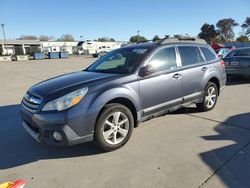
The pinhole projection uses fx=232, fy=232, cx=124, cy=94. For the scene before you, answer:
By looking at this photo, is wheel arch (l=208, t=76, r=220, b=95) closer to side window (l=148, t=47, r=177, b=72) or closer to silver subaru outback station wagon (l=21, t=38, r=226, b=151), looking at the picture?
silver subaru outback station wagon (l=21, t=38, r=226, b=151)

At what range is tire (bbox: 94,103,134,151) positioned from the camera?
3.54 meters

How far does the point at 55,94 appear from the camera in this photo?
3.44 m

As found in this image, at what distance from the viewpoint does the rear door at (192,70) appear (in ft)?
16.0

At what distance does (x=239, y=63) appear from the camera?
374 inches

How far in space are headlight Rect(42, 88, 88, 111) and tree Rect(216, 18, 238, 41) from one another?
95065mm

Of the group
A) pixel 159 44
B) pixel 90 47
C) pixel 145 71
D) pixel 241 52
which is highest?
pixel 90 47

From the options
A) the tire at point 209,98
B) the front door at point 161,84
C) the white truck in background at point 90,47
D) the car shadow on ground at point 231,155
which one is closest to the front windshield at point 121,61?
the front door at point 161,84

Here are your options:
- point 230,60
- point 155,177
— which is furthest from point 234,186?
point 230,60

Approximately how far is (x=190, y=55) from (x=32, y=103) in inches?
135

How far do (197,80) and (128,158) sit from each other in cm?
257

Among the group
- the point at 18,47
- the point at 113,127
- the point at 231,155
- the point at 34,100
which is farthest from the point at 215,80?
the point at 18,47

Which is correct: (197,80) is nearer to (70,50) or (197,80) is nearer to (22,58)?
(22,58)

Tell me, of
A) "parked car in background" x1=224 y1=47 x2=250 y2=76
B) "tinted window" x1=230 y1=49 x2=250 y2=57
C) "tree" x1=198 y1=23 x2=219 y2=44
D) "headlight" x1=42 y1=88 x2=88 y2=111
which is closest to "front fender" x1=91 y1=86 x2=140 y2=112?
"headlight" x1=42 y1=88 x2=88 y2=111

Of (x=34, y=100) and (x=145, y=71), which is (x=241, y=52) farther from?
(x=34, y=100)
